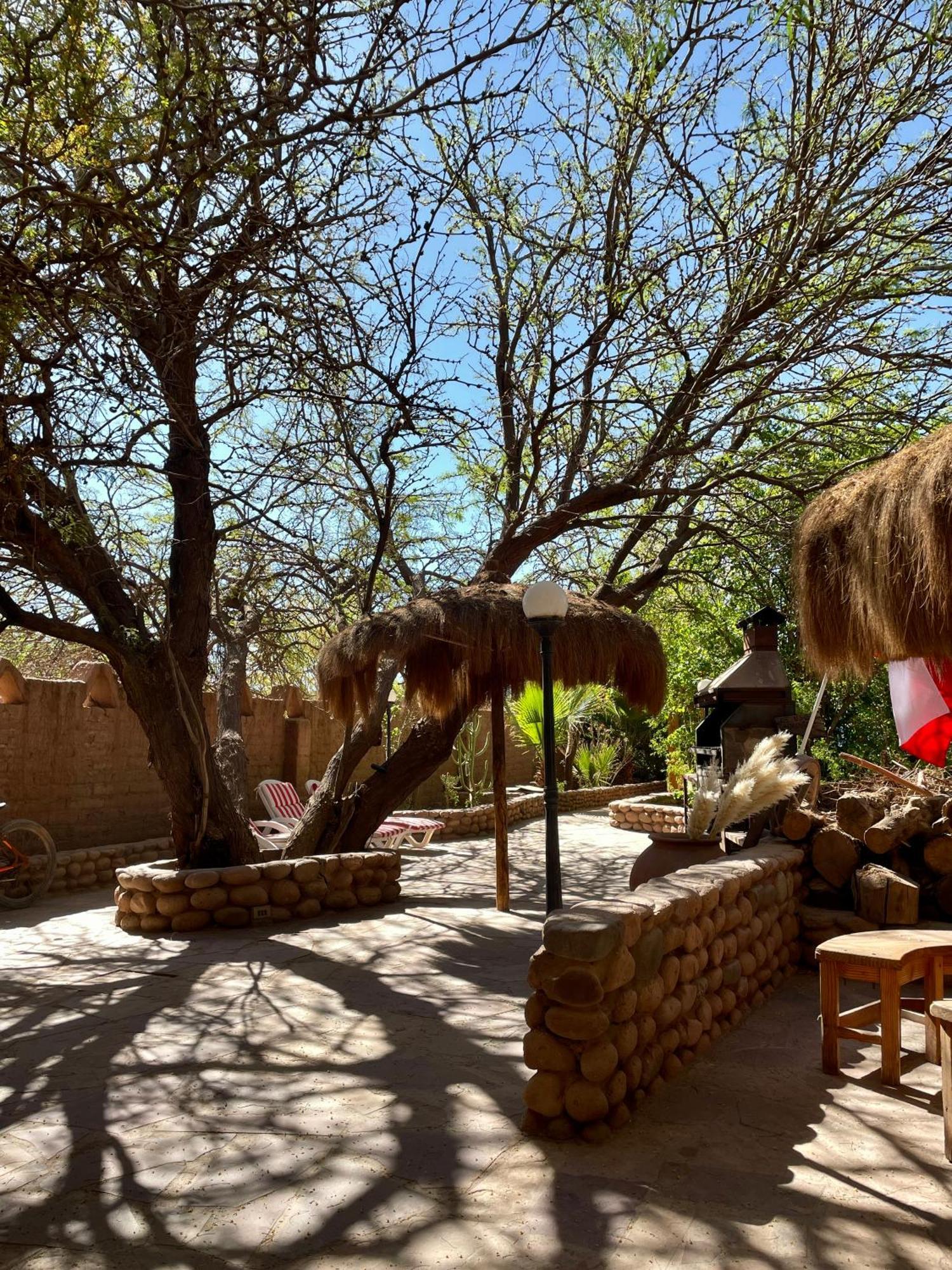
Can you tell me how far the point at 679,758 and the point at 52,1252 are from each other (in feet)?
42.4

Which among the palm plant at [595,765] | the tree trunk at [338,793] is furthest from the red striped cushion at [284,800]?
the palm plant at [595,765]

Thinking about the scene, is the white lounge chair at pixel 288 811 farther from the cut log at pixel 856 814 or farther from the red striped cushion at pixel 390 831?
the cut log at pixel 856 814

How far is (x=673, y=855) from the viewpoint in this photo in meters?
5.85

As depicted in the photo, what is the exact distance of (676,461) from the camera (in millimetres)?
7730

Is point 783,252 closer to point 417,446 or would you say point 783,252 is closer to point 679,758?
point 417,446

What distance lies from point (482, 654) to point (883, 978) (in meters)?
3.61

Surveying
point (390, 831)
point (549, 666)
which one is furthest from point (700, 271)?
point (390, 831)

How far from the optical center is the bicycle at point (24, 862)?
791 centimetres

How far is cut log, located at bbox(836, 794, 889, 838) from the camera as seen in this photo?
5.45 m

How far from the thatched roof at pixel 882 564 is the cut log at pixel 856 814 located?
64.3 inches

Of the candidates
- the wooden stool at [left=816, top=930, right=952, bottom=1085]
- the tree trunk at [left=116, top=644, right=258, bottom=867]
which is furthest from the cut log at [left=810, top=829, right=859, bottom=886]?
the tree trunk at [left=116, top=644, right=258, bottom=867]

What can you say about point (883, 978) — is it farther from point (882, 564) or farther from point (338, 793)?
point (338, 793)

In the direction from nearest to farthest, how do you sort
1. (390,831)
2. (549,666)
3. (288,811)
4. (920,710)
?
(920,710), (549,666), (390,831), (288,811)

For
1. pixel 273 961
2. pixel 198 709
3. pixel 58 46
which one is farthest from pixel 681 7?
pixel 273 961
